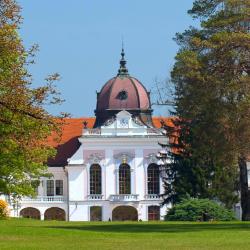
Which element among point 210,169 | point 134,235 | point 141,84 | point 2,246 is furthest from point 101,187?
point 2,246

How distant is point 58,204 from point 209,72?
44982mm

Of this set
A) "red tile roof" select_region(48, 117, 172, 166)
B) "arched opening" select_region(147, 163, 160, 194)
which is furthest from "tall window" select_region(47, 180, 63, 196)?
"arched opening" select_region(147, 163, 160, 194)

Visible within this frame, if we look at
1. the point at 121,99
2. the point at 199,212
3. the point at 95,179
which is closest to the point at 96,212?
the point at 95,179

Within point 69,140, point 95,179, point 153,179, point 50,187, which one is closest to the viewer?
point 153,179

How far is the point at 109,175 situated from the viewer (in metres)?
81.9

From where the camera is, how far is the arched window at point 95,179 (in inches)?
3223

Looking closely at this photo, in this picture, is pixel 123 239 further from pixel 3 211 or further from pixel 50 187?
pixel 50 187

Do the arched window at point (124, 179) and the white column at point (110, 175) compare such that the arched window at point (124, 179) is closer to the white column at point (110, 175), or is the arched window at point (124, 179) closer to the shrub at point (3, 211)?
the white column at point (110, 175)

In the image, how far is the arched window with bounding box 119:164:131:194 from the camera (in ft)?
268

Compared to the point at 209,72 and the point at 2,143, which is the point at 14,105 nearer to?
the point at 2,143

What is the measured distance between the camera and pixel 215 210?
49906mm

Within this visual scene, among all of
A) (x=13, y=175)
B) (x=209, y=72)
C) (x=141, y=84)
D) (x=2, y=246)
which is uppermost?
(x=141, y=84)

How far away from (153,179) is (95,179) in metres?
4.72

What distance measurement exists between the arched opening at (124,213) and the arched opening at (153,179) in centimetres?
214
